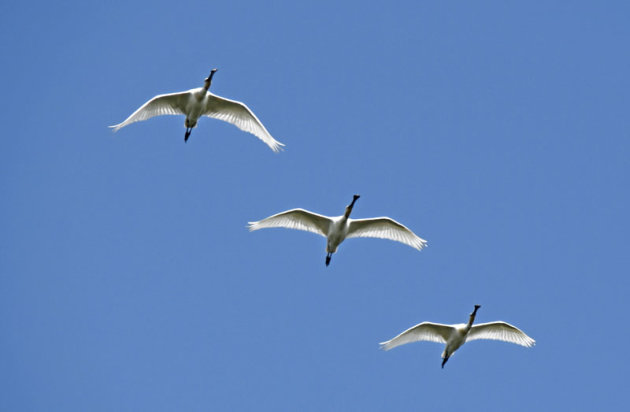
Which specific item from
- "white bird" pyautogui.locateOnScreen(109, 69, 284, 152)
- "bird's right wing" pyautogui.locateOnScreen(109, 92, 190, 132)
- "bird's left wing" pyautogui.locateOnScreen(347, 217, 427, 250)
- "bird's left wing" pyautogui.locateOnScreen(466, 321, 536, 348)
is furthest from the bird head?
"bird's left wing" pyautogui.locateOnScreen(466, 321, 536, 348)

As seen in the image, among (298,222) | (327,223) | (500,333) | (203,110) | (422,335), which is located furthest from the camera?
(500,333)

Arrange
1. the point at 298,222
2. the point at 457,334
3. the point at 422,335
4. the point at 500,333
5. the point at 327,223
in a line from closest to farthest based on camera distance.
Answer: the point at 327,223 → the point at 298,222 → the point at 457,334 → the point at 422,335 → the point at 500,333

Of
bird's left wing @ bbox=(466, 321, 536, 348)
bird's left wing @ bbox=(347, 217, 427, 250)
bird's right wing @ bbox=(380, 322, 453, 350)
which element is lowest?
bird's right wing @ bbox=(380, 322, 453, 350)

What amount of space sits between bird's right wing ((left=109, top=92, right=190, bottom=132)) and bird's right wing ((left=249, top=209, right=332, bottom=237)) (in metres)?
4.34

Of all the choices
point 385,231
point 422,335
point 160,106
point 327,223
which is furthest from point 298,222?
point 160,106

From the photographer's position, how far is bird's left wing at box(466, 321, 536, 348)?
3078cm

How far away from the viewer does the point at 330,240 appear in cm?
3031

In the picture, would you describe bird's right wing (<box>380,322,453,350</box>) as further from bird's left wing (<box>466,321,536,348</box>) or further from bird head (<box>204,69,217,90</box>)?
bird head (<box>204,69,217,90</box>)

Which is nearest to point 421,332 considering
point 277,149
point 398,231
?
point 398,231

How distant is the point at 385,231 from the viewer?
101ft

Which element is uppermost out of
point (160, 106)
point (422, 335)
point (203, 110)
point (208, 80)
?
point (208, 80)

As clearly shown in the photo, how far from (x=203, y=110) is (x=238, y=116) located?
1149 millimetres

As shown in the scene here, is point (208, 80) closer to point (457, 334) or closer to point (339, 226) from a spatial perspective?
point (339, 226)

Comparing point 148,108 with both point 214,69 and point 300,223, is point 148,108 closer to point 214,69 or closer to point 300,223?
point 214,69
